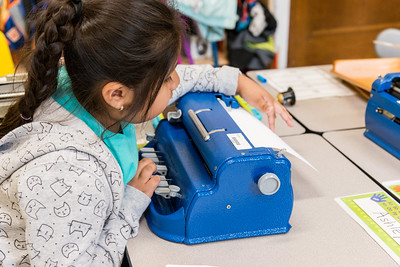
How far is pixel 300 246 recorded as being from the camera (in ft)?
2.73

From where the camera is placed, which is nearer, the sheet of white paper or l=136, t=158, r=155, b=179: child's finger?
l=136, t=158, r=155, b=179: child's finger

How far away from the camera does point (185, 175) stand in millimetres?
873

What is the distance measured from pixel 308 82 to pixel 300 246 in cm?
87

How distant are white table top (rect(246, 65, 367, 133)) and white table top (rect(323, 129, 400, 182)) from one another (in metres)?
0.05

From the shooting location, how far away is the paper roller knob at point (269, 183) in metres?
0.80

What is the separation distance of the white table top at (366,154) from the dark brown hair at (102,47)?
22.3 inches

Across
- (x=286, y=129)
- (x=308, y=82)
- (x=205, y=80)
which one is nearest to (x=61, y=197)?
(x=205, y=80)

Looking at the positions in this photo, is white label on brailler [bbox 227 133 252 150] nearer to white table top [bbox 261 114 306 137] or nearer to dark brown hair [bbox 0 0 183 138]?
dark brown hair [bbox 0 0 183 138]

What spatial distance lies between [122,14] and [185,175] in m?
0.33

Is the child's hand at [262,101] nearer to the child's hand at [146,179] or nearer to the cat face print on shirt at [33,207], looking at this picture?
the child's hand at [146,179]

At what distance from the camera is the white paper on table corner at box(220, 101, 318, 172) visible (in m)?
0.88

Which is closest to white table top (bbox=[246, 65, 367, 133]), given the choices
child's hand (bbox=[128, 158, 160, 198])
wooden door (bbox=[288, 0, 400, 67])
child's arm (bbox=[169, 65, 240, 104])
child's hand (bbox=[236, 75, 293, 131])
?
child's hand (bbox=[236, 75, 293, 131])

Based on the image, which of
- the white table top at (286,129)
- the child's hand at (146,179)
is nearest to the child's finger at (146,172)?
the child's hand at (146,179)

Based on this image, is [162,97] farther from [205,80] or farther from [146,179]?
[205,80]
